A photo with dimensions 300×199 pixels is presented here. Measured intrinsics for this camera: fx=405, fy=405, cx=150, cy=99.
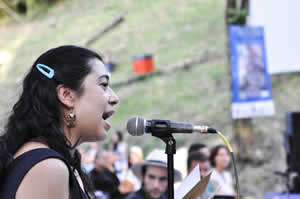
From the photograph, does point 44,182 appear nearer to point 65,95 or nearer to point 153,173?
point 65,95

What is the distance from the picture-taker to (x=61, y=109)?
63.3 inches

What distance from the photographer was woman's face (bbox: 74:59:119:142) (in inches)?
62.6

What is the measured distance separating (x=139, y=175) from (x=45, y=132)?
260 cm

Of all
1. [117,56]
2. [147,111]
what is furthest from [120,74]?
[147,111]

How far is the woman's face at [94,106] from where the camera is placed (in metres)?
1.59

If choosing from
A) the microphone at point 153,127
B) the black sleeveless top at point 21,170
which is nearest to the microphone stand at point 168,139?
the microphone at point 153,127

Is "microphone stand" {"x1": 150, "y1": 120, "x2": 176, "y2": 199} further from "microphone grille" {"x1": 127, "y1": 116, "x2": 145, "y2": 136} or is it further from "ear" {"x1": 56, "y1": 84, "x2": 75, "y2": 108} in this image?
"ear" {"x1": 56, "y1": 84, "x2": 75, "y2": 108}

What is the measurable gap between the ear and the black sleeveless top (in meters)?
0.22

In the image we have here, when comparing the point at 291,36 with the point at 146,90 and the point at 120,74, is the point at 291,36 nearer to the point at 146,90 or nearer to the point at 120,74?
the point at 146,90

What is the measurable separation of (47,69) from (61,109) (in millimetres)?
173

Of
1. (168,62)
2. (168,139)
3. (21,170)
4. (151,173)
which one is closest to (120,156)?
(151,173)

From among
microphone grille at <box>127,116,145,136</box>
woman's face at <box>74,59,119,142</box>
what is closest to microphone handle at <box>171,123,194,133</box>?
microphone grille at <box>127,116,145,136</box>

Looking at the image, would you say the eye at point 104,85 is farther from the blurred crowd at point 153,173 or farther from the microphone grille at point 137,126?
the blurred crowd at point 153,173

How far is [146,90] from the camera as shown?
47.4 feet
